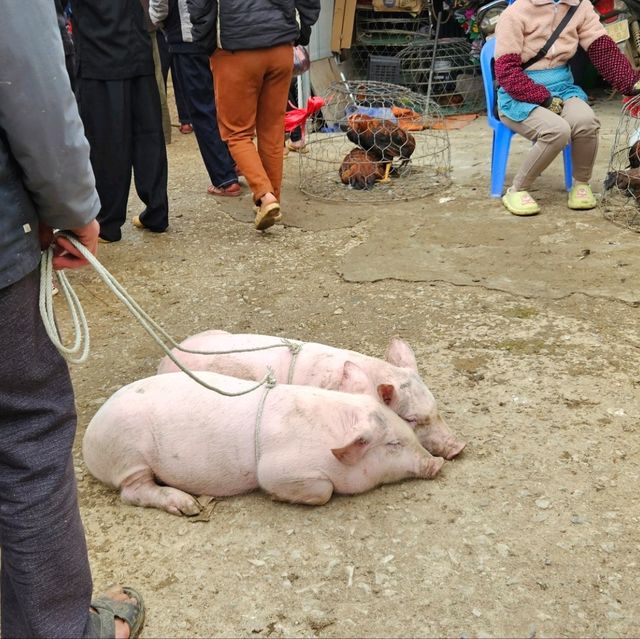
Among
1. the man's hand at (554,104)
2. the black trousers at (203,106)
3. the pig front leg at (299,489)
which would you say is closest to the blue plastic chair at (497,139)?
the man's hand at (554,104)

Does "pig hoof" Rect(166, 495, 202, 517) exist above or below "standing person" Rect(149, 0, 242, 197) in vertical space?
below

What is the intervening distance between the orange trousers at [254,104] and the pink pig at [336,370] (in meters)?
2.16

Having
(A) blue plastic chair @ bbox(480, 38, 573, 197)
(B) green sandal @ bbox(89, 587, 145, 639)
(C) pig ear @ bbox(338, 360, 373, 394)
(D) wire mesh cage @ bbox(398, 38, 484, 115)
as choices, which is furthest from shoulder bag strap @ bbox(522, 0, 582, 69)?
(B) green sandal @ bbox(89, 587, 145, 639)

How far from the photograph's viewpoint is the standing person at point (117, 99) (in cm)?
452

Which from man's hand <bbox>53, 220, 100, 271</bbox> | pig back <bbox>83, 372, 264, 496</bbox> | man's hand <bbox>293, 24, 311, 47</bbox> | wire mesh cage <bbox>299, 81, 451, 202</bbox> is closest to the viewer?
man's hand <bbox>53, 220, 100, 271</bbox>

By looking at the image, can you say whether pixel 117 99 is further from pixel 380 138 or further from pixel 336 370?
pixel 336 370

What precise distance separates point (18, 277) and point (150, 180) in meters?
3.62

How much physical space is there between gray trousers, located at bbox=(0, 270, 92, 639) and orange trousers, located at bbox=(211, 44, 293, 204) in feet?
11.0

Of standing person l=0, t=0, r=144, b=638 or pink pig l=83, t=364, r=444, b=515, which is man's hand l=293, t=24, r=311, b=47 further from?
standing person l=0, t=0, r=144, b=638

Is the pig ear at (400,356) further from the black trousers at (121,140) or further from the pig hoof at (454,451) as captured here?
the black trousers at (121,140)

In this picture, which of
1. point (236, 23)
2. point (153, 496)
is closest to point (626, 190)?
point (236, 23)

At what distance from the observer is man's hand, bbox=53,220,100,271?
5.54ft

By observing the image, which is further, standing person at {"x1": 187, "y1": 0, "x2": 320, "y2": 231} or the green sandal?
standing person at {"x1": 187, "y1": 0, "x2": 320, "y2": 231}

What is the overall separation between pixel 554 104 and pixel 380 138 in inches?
56.9
